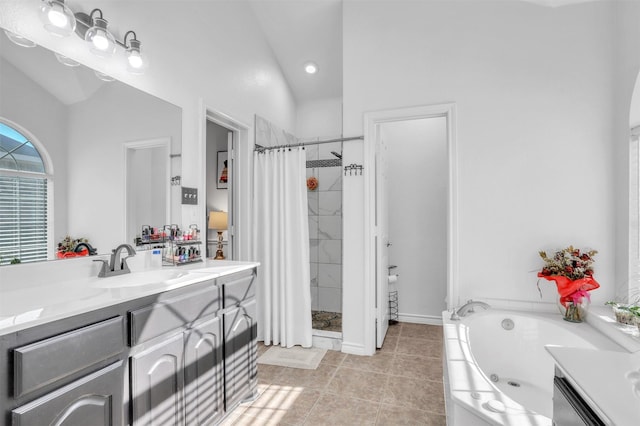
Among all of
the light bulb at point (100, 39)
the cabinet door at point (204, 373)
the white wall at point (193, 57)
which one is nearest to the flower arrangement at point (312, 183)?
the white wall at point (193, 57)

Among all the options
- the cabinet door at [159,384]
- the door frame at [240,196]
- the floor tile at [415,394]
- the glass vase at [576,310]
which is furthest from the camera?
the door frame at [240,196]

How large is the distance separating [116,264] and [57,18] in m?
1.23

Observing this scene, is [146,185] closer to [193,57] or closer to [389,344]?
[193,57]

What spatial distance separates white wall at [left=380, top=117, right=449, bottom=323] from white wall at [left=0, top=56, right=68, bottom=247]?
3127 mm

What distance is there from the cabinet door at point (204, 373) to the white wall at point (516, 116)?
1459 millimetres

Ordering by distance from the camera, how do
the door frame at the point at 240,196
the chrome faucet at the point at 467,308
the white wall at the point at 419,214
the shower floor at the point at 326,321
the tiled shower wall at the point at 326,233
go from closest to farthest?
the chrome faucet at the point at 467,308
the door frame at the point at 240,196
the shower floor at the point at 326,321
the white wall at the point at 419,214
the tiled shower wall at the point at 326,233

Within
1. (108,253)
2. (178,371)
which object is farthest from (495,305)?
(108,253)

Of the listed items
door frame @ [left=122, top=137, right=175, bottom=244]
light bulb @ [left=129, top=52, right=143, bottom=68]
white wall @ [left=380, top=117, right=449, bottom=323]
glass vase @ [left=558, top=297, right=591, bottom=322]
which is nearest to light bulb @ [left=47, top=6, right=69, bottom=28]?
light bulb @ [left=129, top=52, right=143, bottom=68]

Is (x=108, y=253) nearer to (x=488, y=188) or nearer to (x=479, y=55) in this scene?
(x=488, y=188)

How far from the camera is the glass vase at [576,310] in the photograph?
2242 millimetres

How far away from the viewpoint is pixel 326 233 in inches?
160

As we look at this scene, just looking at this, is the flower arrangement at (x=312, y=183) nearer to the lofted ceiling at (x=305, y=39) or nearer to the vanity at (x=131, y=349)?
the lofted ceiling at (x=305, y=39)

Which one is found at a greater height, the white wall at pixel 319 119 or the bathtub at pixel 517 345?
the white wall at pixel 319 119

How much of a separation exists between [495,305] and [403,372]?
2.99 ft
